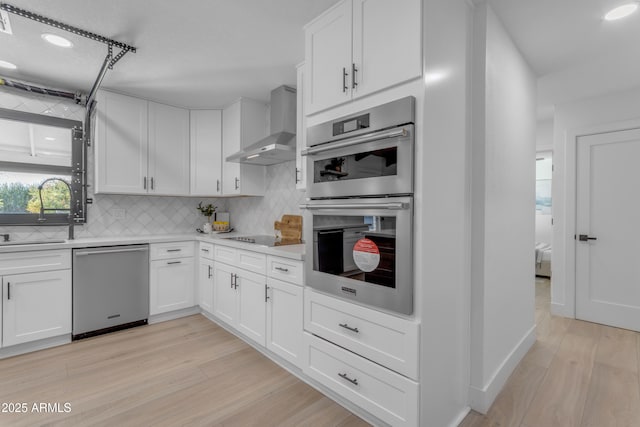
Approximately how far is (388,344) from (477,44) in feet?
5.93

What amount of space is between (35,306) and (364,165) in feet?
9.84

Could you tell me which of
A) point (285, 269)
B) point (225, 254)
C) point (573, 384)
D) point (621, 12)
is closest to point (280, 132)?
point (225, 254)

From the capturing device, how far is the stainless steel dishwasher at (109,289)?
2822mm

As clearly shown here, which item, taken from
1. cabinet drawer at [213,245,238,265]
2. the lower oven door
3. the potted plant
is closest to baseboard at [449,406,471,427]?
the lower oven door

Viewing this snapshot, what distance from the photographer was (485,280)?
187cm

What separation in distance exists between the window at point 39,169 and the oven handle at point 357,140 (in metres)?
2.80

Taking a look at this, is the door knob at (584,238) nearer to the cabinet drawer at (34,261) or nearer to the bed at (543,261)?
the bed at (543,261)

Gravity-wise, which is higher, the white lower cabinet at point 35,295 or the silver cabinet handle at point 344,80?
the silver cabinet handle at point 344,80

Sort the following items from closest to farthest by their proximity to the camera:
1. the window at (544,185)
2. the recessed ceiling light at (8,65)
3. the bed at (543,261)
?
the recessed ceiling light at (8,65) → the bed at (543,261) → the window at (544,185)

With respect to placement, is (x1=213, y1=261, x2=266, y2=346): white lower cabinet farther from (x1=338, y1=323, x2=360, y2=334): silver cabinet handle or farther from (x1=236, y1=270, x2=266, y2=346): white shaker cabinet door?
(x1=338, y1=323, x2=360, y2=334): silver cabinet handle

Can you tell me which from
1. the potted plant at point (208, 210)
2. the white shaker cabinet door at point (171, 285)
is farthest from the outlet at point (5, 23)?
the potted plant at point (208, 210)

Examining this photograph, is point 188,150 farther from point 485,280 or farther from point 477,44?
point 485,280

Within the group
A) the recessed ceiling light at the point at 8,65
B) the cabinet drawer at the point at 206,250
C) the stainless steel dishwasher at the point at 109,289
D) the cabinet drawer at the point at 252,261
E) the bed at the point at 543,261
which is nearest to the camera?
the cabinet drawer at the point at 252,261

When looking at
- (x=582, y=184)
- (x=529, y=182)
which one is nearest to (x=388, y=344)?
(x=529, y=182)
